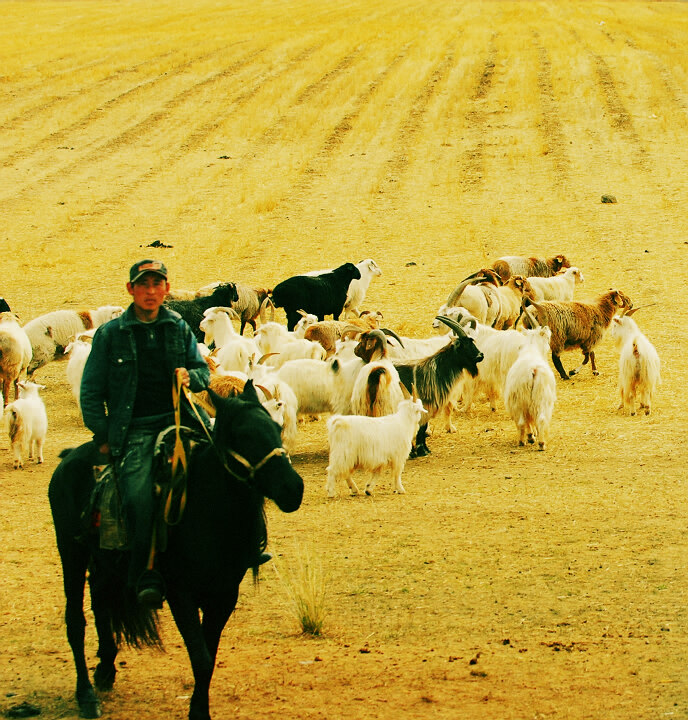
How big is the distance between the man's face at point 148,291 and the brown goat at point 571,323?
32.2ft

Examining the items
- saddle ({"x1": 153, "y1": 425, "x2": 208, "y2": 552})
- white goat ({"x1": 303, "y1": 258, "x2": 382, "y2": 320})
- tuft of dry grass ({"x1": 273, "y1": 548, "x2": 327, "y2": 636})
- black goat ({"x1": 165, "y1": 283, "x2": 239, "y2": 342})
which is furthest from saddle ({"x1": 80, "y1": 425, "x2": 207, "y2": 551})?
white goat ({"x1": 303, "y1": 258, "x2": 382, "y2": 320})

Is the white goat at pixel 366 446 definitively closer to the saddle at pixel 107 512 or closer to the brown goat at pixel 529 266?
the saddle at pixel 107 512

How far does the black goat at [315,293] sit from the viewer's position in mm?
16656

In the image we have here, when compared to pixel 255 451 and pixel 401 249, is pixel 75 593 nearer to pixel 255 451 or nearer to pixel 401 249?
pixel 255 451

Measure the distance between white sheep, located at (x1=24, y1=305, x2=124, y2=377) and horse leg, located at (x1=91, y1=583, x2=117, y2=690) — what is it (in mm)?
9230

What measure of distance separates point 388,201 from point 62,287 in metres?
9.25

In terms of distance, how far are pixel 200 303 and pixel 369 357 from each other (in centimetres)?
507

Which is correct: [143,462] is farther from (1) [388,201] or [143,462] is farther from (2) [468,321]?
(1) [388,201]

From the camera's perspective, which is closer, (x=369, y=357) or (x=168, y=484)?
(x=168, y=484)

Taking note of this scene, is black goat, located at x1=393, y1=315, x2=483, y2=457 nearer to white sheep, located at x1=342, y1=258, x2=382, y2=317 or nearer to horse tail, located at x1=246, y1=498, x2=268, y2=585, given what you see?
white sheep, located at x1=342, y1=258, x2=382, y2=317

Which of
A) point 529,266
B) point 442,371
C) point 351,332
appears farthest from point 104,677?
point 529,266

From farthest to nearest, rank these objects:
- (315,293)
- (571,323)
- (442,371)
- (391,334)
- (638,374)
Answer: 1. (315,293)
2. (571,323)
3. (638,374)
4. (391,334)
5. (442,371)

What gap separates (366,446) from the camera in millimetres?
9578

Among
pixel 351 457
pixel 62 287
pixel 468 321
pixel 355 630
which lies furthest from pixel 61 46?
pixel 355 630
